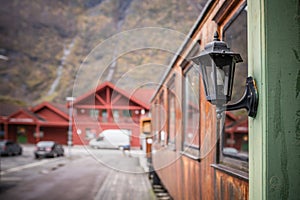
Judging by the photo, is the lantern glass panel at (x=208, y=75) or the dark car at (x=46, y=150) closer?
the lantern glass panel at (x=208, y=75)

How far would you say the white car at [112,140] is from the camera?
22.4 feet

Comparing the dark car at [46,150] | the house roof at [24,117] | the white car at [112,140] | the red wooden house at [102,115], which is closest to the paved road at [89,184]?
the white car at [112,140]

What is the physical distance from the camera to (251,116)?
2.00 meters

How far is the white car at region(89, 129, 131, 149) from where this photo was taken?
6.83 metres

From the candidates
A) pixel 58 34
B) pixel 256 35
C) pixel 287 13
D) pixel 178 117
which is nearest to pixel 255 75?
pixel 256 35

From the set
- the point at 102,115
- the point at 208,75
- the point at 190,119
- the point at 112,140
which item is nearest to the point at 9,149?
the point at 102,115

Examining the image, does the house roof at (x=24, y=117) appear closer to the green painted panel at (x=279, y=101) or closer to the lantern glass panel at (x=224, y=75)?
the lantern glass panel at (x=224, y=75)

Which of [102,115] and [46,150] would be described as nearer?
[102,115]

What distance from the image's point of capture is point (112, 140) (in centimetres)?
699

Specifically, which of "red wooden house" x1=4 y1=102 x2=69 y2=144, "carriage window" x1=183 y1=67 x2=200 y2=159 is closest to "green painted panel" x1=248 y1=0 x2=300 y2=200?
"carriage window" x1=183 y1=67 x2=200 y2=159

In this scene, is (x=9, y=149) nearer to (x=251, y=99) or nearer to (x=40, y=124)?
(x=40, y=124)

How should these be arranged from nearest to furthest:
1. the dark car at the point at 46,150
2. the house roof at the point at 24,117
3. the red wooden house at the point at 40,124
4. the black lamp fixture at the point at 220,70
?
the black lamp fixture at the point at 220,70 → the dark car at the point at 46,150 → the red wooden house at the point at 40,124 → the house roof at the point at 24,117

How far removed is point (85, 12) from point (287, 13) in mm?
74092

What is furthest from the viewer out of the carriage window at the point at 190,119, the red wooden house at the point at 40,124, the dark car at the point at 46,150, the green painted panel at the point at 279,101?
the red wooden house at the point at 40,124
